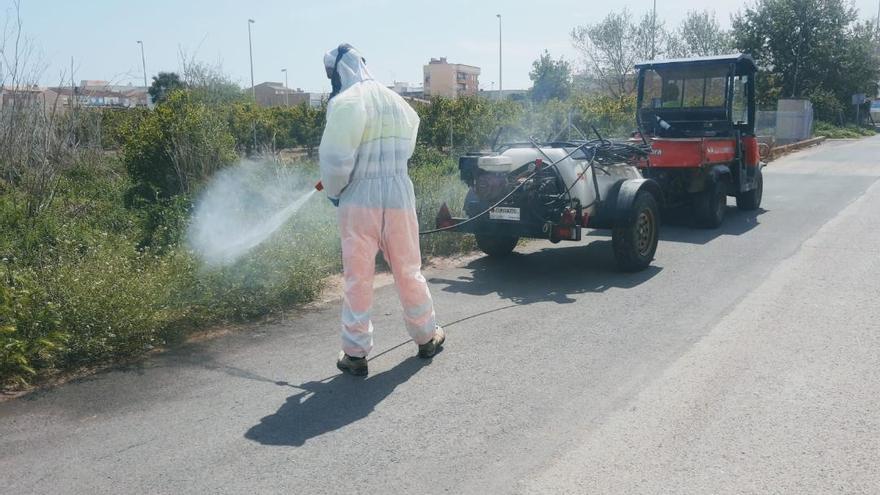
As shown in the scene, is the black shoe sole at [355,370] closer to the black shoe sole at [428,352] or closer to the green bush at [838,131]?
the black shoe sole at [428,352]

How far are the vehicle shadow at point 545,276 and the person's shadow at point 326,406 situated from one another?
235cm

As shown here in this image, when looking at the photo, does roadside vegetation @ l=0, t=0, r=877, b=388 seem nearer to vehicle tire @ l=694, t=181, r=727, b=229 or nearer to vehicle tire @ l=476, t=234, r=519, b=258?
vehicle tire @ l=476, t=234, r=519, b=258

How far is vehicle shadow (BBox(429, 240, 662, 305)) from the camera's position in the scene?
741 cm

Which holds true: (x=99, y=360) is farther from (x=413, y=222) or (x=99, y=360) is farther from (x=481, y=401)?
(x=481, y=401)

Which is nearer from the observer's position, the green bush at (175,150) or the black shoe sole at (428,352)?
the black shoe sole at (428,352)

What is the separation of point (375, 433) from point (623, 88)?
39.8m

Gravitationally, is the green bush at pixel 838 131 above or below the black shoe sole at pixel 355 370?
above

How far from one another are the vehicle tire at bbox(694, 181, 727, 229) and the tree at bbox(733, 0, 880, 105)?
3962 centimetres

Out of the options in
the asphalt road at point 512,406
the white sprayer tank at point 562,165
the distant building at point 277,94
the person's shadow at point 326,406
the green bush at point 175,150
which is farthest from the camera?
the distant building at point 277,94

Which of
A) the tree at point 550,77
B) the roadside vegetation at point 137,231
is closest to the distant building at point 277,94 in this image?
the tree at point 550,77

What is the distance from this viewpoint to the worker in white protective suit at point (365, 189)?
483 centimetres

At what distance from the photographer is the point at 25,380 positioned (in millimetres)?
4867

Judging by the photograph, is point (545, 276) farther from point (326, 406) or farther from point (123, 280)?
point (123, 280)

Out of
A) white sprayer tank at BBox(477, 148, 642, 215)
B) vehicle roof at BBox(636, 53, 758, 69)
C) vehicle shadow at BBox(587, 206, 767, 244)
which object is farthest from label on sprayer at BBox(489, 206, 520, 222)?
vehicle roof at BBox(636, 53, 758, 69)
